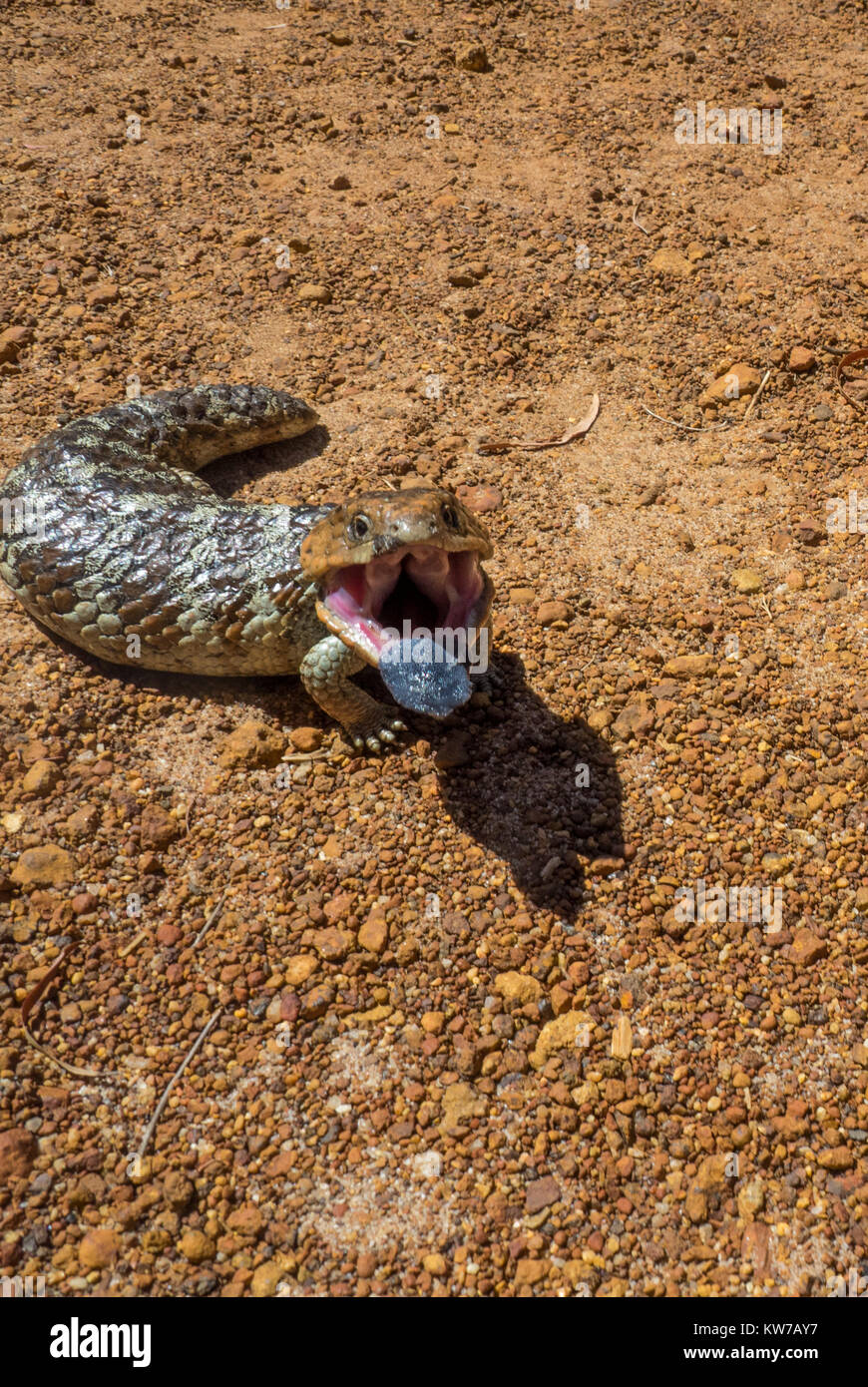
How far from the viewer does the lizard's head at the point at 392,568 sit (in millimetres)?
3307

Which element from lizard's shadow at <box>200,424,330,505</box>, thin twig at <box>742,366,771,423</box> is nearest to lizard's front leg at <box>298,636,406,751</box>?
lizard's shadow at <box>200,424,330,505</box>

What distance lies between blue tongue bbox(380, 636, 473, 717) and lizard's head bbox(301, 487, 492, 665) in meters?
0.08

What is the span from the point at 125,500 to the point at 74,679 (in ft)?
2.65

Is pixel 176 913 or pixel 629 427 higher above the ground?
pixel 629 427

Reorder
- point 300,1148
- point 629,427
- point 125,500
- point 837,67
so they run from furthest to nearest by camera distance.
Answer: point 837,67, point 629,427, point 125,500, point 300,1148

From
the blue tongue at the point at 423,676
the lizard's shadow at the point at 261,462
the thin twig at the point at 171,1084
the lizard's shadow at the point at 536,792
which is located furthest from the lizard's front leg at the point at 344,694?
the lizard's shadow at the point at 261,462

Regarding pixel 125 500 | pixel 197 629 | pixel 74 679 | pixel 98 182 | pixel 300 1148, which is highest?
pixel 98 182

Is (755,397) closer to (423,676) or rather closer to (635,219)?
(635,219)

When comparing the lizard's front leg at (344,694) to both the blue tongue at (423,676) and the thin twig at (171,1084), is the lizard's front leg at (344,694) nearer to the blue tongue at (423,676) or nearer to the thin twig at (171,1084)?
the blue tongue at (423,676)

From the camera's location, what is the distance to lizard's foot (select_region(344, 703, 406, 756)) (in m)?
3.90

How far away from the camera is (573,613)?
434cm

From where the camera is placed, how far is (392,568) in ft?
11.5

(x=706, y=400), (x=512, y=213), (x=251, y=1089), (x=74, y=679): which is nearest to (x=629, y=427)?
(x=706, y=400)

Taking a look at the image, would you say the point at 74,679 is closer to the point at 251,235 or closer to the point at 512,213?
the point at 251,235
